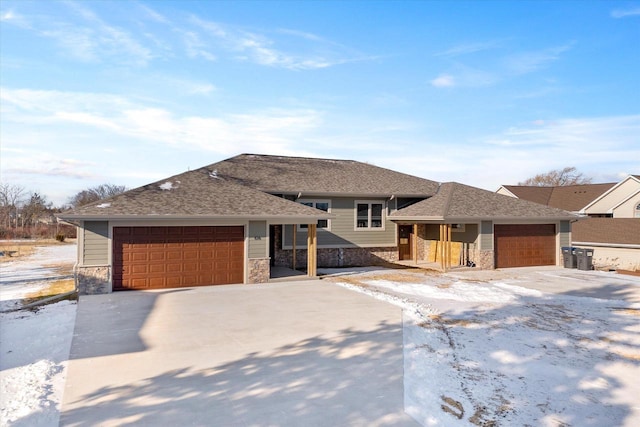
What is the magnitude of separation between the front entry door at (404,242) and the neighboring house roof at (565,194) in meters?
18.0

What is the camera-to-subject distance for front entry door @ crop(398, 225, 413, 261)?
21.7m

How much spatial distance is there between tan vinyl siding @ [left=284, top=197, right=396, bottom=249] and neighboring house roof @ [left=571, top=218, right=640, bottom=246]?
40.9 feet

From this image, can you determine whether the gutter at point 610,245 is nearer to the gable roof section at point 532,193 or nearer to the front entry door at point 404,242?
the gable roof section at point 532,193

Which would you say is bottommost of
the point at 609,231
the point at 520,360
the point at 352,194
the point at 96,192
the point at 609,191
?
the point at 520,360

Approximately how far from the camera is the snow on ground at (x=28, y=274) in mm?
13227

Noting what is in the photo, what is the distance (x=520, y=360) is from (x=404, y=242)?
1486cm

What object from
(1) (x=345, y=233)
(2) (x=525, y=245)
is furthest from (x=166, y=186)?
(2) (x=525, y=245)

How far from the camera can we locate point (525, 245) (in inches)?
788

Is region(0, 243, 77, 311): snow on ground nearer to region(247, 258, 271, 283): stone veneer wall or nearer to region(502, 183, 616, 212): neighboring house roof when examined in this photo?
region(247, 258, 271, 283): stone veneer wall

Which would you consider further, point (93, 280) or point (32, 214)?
point (32, 214)

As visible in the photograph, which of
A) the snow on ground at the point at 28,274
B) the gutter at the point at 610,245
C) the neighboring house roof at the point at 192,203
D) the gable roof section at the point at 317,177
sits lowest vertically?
the snow on ground at the point at 28,274

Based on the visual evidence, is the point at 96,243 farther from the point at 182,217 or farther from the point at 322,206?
the point at 322,206

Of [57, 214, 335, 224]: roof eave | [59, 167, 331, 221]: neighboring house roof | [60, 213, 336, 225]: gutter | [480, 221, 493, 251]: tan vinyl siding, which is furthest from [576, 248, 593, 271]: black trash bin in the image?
[60, 213, 336, 225]: gutter

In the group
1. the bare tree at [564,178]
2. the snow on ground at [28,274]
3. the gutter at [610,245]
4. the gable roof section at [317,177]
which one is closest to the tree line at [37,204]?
the bare tree at [564,178]
